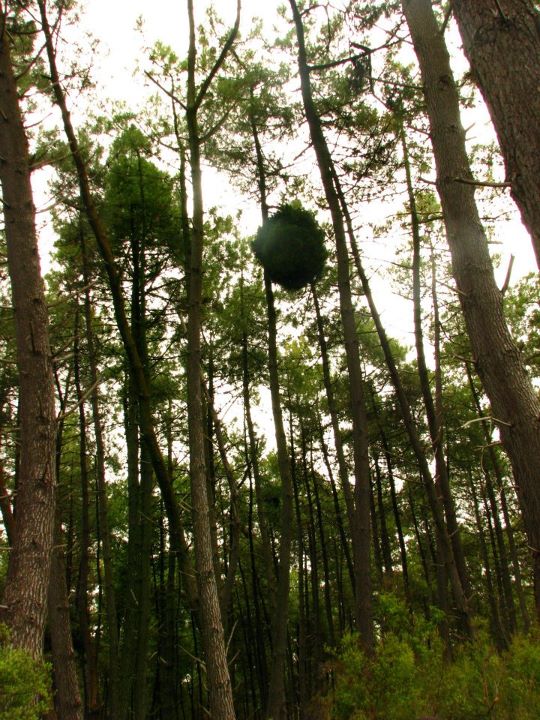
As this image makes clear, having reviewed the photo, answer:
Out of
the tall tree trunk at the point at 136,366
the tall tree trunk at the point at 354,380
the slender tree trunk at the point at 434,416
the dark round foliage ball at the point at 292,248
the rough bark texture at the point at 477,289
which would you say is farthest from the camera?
the slender tree trunk at the point at 434,416

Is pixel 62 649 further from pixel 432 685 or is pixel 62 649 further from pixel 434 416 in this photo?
pixel 434 416

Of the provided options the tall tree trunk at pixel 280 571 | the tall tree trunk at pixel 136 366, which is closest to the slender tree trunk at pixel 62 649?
the tall tree trunk at pixel 136 366

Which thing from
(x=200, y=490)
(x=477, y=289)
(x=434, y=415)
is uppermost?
(x=434, y=415)

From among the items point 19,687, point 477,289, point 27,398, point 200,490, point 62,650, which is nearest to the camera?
point 19,687

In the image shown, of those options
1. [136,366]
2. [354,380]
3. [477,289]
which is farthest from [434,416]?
[477,289]

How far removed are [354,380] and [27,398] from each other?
4940mm

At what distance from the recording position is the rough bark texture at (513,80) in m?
2.87

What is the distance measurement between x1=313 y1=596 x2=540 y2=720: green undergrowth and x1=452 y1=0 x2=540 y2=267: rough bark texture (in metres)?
4.03

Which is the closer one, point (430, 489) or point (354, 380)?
point (354, 380)

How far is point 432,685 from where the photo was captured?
20.0ft

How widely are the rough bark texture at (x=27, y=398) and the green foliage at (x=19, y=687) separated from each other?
36.6 inches

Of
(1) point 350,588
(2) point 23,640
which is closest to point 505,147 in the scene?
(2) point 23,640

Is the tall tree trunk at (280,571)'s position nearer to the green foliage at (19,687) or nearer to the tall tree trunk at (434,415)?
the tall tree trunk at (434,415)

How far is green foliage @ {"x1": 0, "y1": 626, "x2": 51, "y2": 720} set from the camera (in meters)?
3.01
